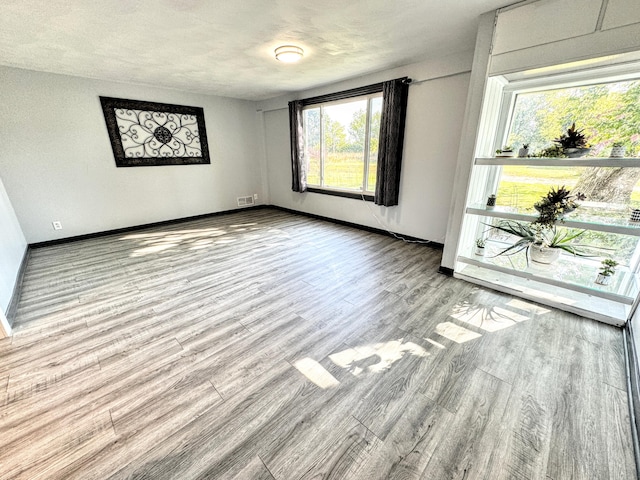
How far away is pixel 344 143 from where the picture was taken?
171 inches

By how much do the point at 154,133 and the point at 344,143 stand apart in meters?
3.27

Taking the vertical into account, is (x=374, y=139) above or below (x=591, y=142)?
above

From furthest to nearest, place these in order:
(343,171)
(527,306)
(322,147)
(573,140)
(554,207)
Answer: (322,147)
(343,171)
(527,306)
(554,207)
(573,140)

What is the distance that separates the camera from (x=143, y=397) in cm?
141

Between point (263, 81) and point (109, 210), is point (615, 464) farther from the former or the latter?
point (109, 210)

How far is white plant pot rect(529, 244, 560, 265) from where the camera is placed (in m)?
2.22

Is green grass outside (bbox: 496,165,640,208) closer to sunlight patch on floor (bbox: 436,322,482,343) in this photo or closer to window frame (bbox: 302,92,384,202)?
sunlight patch on floor (bbox: 436,322,482,343)

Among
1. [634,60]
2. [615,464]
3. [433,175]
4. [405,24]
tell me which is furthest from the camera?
[433,175]

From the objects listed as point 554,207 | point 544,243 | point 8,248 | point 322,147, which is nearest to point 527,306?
point 544,243

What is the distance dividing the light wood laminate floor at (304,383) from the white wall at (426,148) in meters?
1.17

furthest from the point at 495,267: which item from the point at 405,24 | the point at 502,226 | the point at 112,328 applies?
the point at 112,328

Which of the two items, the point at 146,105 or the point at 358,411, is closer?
the point at 358,411

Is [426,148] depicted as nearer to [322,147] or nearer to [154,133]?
[322,147]

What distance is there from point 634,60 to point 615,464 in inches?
104
